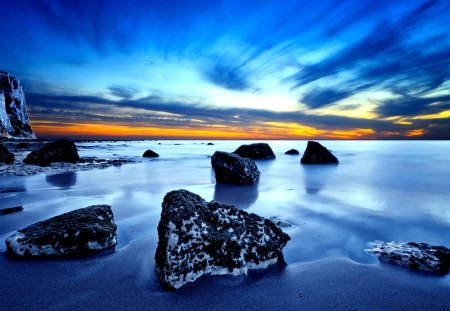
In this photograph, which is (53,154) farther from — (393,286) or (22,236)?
(393,286)

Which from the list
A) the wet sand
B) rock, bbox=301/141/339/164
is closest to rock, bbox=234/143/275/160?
rock, bbox=301/141/339/164

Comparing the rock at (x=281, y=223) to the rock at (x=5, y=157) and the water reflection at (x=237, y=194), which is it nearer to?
the water reflection at (x=237, y=194)

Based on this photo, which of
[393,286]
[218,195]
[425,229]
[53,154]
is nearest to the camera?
[393,286]

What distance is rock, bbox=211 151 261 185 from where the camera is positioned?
28.0ft

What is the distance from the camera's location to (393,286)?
2561 mm

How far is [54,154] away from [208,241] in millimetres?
14417

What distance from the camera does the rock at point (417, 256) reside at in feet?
9.24

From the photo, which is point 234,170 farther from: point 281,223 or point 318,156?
point 318,156

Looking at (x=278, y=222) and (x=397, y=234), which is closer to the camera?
(x=397, y=234)

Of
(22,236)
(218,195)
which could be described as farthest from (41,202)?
(218,195)

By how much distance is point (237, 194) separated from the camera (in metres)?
7.08

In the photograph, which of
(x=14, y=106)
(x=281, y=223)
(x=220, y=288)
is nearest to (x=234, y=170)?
(x=281, y=223)

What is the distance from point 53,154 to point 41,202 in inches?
387

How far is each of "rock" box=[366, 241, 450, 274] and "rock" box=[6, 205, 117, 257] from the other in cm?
334
